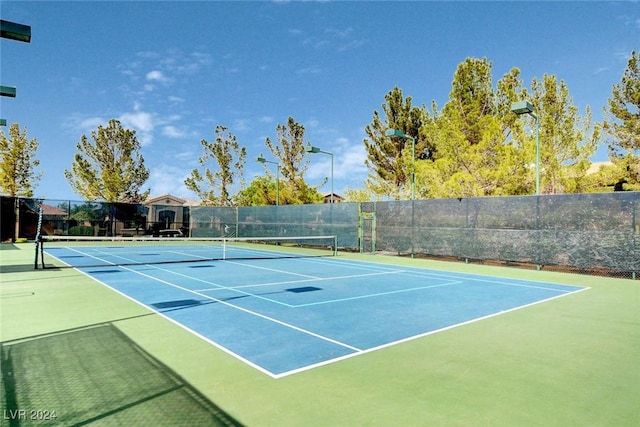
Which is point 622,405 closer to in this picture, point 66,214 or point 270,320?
point 270,320

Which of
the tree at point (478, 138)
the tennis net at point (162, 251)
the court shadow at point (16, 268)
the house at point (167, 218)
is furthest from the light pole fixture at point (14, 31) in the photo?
the house at point (167, 218)

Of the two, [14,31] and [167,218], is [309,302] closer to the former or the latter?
[14,31]

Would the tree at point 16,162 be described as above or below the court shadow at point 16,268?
above

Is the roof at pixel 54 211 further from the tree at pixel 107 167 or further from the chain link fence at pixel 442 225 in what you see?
the tree at pixel 107 167

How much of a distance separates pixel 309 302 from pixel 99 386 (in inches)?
176

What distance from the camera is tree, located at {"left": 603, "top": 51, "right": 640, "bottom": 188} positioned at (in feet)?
63.2

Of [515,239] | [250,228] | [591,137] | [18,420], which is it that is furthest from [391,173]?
[18,420]

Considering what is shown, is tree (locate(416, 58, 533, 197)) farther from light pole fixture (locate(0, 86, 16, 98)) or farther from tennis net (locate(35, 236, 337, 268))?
light pole fixture (locate(0, 86, 16, 98))

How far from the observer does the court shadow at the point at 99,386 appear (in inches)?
129

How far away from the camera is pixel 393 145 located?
30.6 m

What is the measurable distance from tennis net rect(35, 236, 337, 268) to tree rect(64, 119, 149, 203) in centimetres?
1243

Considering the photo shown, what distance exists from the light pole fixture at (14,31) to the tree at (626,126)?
22802 millimetres

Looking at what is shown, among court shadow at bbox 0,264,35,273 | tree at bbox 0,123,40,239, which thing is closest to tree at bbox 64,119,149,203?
tree at bbox 0,123,40,239

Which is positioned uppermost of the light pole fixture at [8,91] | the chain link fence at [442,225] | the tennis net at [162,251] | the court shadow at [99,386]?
the light pole fixture at [8,91]
